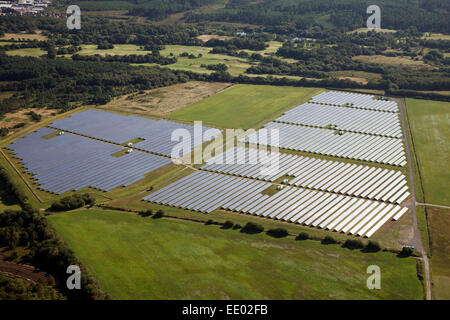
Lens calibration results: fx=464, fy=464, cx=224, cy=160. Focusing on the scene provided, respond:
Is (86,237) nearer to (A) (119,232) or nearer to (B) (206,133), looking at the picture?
(A) (119,232)

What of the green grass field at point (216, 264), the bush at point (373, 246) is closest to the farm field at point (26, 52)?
the green grass field at point (216, 264)

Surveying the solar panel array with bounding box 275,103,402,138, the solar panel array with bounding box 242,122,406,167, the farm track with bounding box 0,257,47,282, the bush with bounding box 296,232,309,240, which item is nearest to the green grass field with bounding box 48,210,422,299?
the bush with bounding box 296,232,309,240

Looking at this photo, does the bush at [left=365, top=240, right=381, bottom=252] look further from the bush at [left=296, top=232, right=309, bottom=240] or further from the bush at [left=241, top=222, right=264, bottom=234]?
the bush at [left=241, top=222, right=264, bottom=234]

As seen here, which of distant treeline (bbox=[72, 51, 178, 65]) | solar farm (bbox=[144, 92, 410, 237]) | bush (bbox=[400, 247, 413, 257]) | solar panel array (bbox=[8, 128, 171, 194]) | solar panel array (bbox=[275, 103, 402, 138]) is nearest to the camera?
bush (bbox=[400, 247, 413, 257])

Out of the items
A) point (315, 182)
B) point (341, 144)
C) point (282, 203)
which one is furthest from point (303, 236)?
point (341, 144)

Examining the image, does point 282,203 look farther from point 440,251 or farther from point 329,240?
point 440,251
